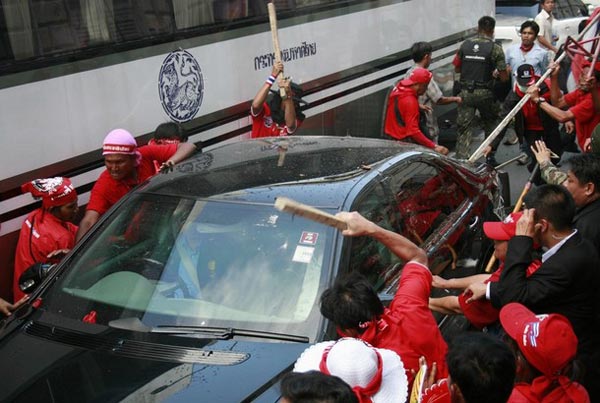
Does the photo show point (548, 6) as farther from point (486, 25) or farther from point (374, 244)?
point (374, 244)

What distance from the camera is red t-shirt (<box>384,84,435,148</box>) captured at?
924 cm

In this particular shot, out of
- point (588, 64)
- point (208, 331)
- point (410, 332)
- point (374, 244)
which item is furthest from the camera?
point (588, 64)

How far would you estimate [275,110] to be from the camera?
26.4 feet

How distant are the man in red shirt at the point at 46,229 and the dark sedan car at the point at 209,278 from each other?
2.31 ft

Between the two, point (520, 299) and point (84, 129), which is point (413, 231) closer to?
point (520, 299)

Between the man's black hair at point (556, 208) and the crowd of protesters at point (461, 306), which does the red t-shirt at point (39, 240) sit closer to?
the crowd of protesters at point (461, 306)

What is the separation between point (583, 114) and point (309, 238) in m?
4.28

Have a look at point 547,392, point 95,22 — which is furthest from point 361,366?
point 95,22

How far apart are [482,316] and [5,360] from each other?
238cm

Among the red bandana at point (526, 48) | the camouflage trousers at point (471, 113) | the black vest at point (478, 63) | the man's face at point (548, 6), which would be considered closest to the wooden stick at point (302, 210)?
the camouflage trousers at point (471, 113)

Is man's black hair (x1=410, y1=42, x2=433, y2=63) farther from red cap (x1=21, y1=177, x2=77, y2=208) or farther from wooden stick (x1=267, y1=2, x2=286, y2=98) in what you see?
red cap (x1=21, y1=177, x2=77, y2=208)

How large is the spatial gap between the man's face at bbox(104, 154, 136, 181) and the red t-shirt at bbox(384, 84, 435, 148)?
396 cm

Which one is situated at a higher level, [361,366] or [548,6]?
[548,6]

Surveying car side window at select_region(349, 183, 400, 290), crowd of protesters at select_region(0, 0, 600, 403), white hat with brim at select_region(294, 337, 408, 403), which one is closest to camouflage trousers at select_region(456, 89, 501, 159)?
crowd of protesters at select_region(0, 0, 600, 403)
